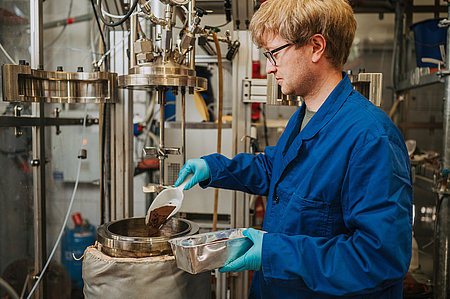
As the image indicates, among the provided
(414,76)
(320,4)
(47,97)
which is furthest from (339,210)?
(414,76)

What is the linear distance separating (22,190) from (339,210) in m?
1.23

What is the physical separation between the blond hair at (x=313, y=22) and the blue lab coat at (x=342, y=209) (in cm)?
10

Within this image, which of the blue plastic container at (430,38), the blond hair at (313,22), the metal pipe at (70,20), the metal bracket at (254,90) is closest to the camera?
the blond hair at (313,22)

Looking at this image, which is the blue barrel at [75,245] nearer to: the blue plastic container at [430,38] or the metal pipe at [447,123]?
the metal pipe at [447,123]

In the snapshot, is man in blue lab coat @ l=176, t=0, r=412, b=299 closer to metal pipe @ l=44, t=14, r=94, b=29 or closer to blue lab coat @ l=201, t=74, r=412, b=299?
blue lab coat @ l=201, t=74, r=412, b=299

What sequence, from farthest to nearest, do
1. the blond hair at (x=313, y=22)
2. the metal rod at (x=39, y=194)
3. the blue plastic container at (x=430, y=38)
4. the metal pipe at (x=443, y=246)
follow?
1. the blue plastic container at (x=430, y=38)
2. the metal pipe at (x=443, y=246)
3. the metal rod at (x=39, y=194)
4. the blond hair at (x=313, y=22)

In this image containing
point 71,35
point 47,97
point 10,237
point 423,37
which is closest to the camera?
point 47,97

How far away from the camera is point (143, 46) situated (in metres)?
1.00

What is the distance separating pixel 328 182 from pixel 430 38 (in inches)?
76.2

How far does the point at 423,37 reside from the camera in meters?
2.30

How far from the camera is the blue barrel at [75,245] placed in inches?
79.4

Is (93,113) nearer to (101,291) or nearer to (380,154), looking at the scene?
(101,291)

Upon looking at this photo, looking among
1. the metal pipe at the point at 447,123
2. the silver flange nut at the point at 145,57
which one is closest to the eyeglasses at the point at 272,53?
the silver flange nut at the point at 145,57

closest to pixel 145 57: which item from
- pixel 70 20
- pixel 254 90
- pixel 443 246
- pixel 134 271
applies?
pixel 134 271
